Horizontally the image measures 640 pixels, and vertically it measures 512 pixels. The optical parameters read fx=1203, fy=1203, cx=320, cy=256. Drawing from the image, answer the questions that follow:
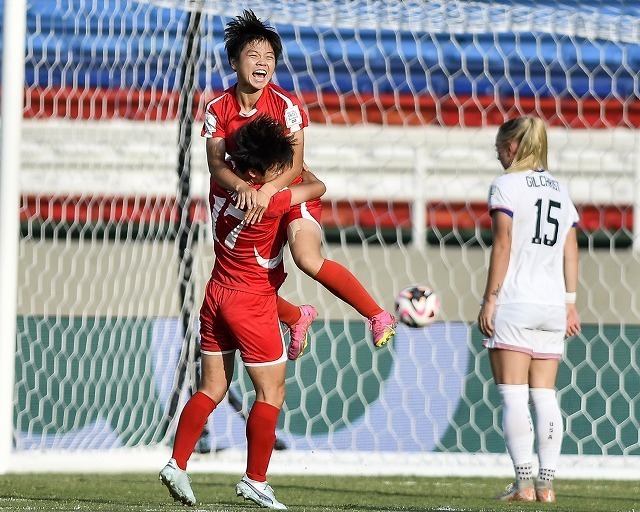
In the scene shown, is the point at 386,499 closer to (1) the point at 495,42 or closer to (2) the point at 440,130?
(1) the point at 495,42

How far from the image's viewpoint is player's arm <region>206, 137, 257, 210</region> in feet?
12.7

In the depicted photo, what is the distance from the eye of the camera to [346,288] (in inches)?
163

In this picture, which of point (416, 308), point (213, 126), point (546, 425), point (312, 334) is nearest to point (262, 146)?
point (213, 126)

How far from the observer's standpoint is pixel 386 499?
Result: 4605 mm

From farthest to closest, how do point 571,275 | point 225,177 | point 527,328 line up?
point 571,275 → point 527,328 → point 225,177

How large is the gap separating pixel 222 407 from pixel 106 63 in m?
Answer: 2.50

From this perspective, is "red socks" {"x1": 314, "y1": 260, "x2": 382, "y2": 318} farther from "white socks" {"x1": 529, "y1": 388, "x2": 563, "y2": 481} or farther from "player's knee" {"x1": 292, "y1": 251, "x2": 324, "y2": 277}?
"white socks" {"x1": 529, "y1": 388, "x2": 563, "y2": 481}

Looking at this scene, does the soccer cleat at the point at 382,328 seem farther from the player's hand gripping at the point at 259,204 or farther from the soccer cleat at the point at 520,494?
the soccer cleat at the point at 520,494

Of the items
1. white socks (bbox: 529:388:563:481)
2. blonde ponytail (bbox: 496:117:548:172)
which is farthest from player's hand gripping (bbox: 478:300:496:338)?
blonde ponytail (bbox: 496:117:548:172)

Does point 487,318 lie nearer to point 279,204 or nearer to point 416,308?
point 416,308

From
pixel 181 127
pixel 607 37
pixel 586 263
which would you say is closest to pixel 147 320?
pixel 181 127

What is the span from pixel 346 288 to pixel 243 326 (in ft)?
1.33

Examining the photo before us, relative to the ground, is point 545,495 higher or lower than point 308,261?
lower

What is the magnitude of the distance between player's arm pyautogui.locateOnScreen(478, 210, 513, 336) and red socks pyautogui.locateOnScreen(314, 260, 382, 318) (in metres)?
0.59
